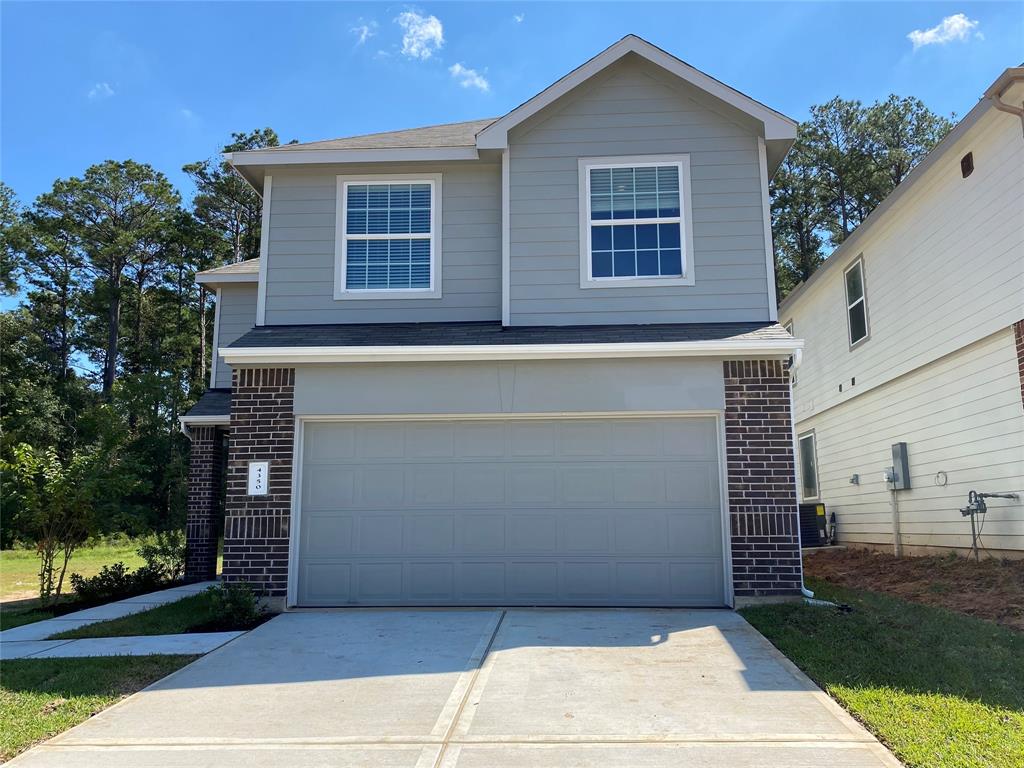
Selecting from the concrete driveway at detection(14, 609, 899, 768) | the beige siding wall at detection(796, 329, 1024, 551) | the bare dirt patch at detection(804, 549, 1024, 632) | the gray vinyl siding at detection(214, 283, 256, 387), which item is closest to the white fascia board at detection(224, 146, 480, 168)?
the gray vinyl siding at detection(214, 283, 256, 387)

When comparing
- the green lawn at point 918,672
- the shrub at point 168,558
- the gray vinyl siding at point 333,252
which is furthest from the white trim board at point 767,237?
the shrub at point 168,558

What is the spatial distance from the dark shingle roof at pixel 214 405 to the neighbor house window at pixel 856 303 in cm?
1098

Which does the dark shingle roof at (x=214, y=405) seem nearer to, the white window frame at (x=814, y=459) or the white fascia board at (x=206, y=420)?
the white fascia board at (x=206, y=420)

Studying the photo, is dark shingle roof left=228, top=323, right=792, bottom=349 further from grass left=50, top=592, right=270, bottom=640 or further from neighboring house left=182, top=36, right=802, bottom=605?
grass left=50, top=592, right=270, bottom=640

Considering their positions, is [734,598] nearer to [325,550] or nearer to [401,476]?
[401,476]

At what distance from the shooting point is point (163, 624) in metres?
8.09

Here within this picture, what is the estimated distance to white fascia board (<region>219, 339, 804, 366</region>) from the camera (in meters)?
8.39

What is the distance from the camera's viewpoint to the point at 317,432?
891 cm

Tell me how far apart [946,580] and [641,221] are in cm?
578

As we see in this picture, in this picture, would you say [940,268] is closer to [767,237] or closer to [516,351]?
[767,237]

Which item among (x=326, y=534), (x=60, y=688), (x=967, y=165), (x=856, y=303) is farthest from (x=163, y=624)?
(x=856, y=303)

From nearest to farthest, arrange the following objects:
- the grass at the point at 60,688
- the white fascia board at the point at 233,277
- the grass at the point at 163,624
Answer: the grass at the point at 60,688
the grass at the point at 163,624
the white fascia board at the point at 233,277

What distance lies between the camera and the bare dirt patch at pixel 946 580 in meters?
7.86

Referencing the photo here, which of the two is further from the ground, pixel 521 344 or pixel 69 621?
pixel 521 344
